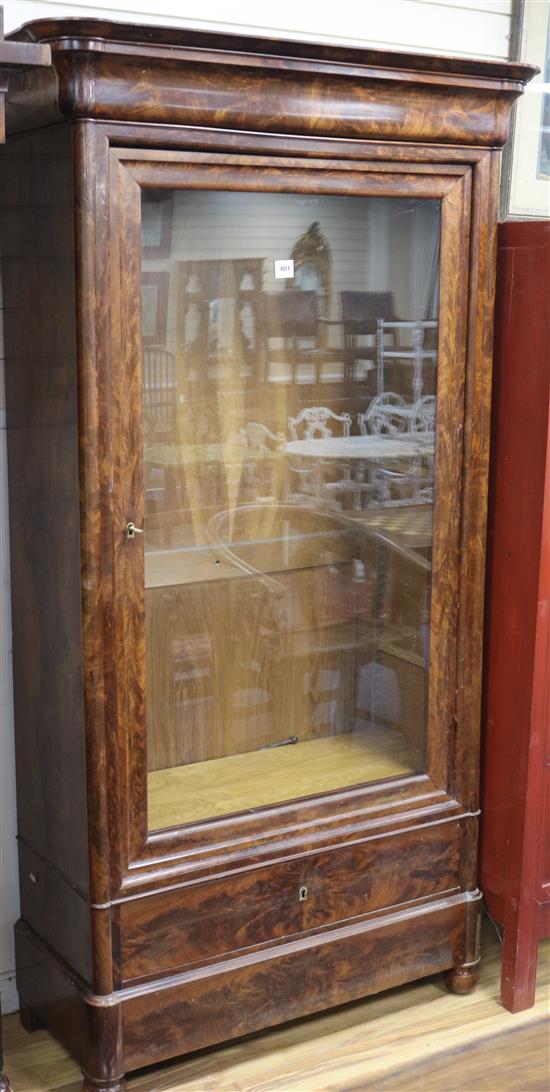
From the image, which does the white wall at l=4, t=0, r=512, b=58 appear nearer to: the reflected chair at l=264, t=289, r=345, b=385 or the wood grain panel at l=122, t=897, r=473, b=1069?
the reflected chair at l=264, t=289, r=345, b=385

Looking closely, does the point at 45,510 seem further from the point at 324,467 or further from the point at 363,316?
the point at 363,316

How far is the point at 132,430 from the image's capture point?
177cm

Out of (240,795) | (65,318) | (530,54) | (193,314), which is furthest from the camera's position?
(530,54)

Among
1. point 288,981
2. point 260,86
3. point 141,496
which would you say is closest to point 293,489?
point 141,496

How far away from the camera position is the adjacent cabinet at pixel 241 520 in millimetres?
1738

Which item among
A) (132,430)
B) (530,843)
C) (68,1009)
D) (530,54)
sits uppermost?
(530,54)

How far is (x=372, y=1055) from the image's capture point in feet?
6.81

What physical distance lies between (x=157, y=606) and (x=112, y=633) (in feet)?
0.60

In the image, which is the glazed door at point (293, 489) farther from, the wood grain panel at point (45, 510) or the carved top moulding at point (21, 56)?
the carved top moulding at point (21, 56)


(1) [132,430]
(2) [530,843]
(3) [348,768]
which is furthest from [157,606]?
(2) [530,843]

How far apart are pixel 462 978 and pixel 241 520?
0.96 meters

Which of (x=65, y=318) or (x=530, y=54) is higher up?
(x=530, y=54)

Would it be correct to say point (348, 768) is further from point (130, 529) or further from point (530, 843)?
point (130, 529)

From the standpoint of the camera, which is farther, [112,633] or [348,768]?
[348,768]
